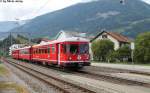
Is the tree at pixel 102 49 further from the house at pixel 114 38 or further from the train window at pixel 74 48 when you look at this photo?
the train window at pixel 74 48

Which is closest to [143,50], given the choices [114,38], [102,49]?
[102,49]

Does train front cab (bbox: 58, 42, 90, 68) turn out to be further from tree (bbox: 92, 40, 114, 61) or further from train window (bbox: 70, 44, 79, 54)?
tree (bbox: 92, 40, 114, 61)

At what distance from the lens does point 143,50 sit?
67562 millimetres

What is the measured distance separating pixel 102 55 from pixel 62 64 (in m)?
51.7

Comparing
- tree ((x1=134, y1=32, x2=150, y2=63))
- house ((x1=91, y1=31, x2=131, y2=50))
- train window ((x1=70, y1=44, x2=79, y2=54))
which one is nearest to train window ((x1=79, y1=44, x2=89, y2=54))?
train window ((x1=70, y1=44, x2=79, y2=54))

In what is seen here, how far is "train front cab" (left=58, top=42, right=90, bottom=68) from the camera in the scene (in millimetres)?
32031

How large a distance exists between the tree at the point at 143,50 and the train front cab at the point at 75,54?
117ft

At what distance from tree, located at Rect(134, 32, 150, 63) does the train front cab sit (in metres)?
35.5

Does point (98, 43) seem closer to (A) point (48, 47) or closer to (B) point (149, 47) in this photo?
(B) point (149, 47)

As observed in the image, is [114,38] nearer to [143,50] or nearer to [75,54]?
[143,50]

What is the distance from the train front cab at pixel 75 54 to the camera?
105 feet

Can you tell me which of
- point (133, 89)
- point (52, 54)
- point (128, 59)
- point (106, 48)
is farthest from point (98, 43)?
point (133, 89)

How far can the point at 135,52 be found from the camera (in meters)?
67.6

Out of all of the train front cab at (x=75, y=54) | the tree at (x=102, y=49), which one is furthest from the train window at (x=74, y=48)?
the tree at (x=102, y=49)
